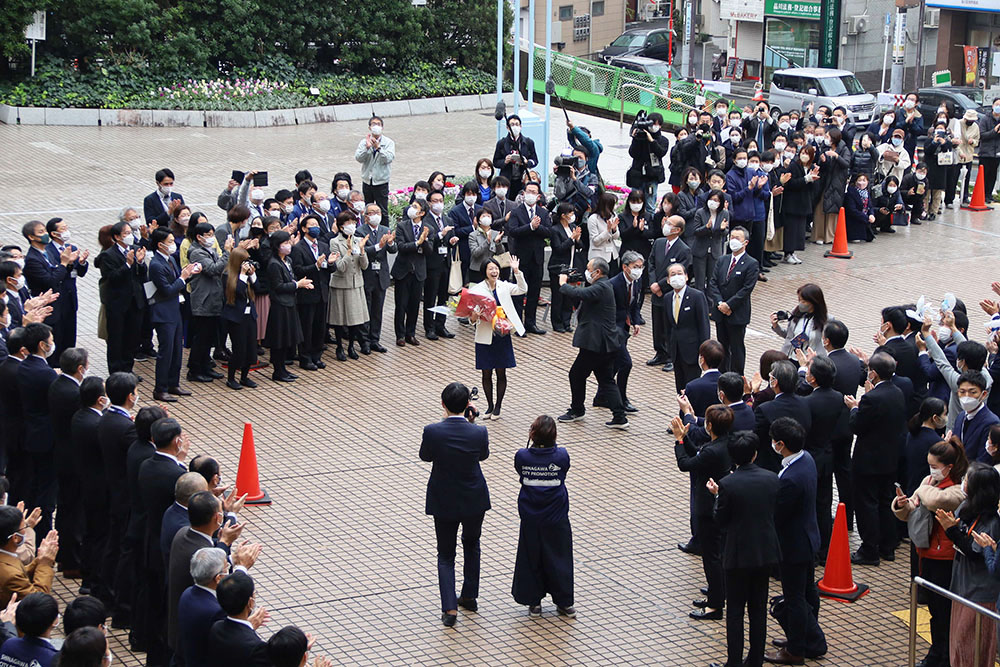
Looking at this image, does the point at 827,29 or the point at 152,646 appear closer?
the point at 152,646

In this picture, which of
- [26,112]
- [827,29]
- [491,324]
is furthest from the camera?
[827,29]

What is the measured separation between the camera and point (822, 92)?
115ft

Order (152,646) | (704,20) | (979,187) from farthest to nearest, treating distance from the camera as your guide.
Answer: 1. (704,20)
2. (979,187)
3. (152,646)

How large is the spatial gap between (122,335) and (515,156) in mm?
6859

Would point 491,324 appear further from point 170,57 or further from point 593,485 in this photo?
point 170,57

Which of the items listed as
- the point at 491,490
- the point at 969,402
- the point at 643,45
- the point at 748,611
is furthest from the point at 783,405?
the point at 643,45

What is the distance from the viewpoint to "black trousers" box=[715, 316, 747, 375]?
1475 centimetres

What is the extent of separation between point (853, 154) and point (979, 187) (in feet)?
11.7

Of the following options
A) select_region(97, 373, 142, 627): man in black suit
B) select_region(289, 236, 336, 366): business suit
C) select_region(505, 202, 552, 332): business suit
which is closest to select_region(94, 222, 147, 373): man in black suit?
select_region(289, 236, 336, 366): business suit

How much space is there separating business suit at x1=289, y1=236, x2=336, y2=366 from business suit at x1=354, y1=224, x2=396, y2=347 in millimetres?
523

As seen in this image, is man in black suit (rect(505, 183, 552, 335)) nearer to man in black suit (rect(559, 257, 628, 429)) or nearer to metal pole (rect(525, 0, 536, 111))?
man in black suit (rect(559, 257, 628, 429))

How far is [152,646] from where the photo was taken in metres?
8.98

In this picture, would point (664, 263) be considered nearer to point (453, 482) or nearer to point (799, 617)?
point (453, 482)

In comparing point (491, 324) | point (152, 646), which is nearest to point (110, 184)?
point (491, 324)
